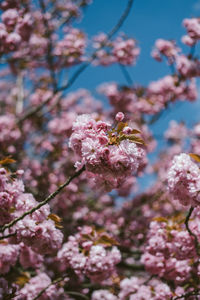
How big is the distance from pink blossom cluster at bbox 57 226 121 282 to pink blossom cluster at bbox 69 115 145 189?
123cm

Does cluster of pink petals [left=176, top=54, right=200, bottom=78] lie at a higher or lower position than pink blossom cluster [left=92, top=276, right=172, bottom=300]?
higher

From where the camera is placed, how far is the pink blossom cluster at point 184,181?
205cm

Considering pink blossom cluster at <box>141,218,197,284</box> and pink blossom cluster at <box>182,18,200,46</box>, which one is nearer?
pink blossom cluster at <box>141,218,197,284</box>

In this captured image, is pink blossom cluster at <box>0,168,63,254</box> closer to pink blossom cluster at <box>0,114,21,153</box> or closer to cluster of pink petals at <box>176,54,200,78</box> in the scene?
pink blossom cluster at <box>0,114,21,153</box>

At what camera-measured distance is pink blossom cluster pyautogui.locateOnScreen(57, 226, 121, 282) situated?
2713mm

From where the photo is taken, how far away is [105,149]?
1570 mm

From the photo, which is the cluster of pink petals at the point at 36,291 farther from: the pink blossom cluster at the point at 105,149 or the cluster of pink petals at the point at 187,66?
the cluster of pink petals at the point at 187,66

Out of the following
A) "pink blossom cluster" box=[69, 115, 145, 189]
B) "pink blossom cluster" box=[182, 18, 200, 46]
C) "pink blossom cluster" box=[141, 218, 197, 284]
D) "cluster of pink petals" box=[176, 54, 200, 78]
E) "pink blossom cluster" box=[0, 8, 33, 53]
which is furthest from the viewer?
"cluster of pink petals" box=[176, 54, 200, 78]

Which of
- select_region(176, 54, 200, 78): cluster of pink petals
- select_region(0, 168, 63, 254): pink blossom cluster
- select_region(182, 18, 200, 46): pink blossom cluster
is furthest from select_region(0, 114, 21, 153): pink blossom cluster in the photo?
select_region(0, 168, 63, 254): pink blossom cluster

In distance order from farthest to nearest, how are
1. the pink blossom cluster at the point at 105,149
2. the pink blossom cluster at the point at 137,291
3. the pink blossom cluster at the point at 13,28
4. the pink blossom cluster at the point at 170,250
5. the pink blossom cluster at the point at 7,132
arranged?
A: the pink blossom cluster at the point at 7,132 → the pink blossom cluster at the point at 13,28 → the pink blossom cluster at the point at 137,291 → the pink blossom cluster at the point at 170,250 → the pink blossom cluster at the point at 105,149

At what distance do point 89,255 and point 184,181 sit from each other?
118 centimetres

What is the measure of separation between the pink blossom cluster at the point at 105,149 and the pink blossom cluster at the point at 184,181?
50 cm

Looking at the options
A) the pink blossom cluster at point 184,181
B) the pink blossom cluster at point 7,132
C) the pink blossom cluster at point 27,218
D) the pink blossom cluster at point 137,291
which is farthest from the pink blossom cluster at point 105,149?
the pink blossom cluster at point 7,132

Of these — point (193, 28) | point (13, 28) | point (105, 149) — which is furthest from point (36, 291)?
point (193, 28)
